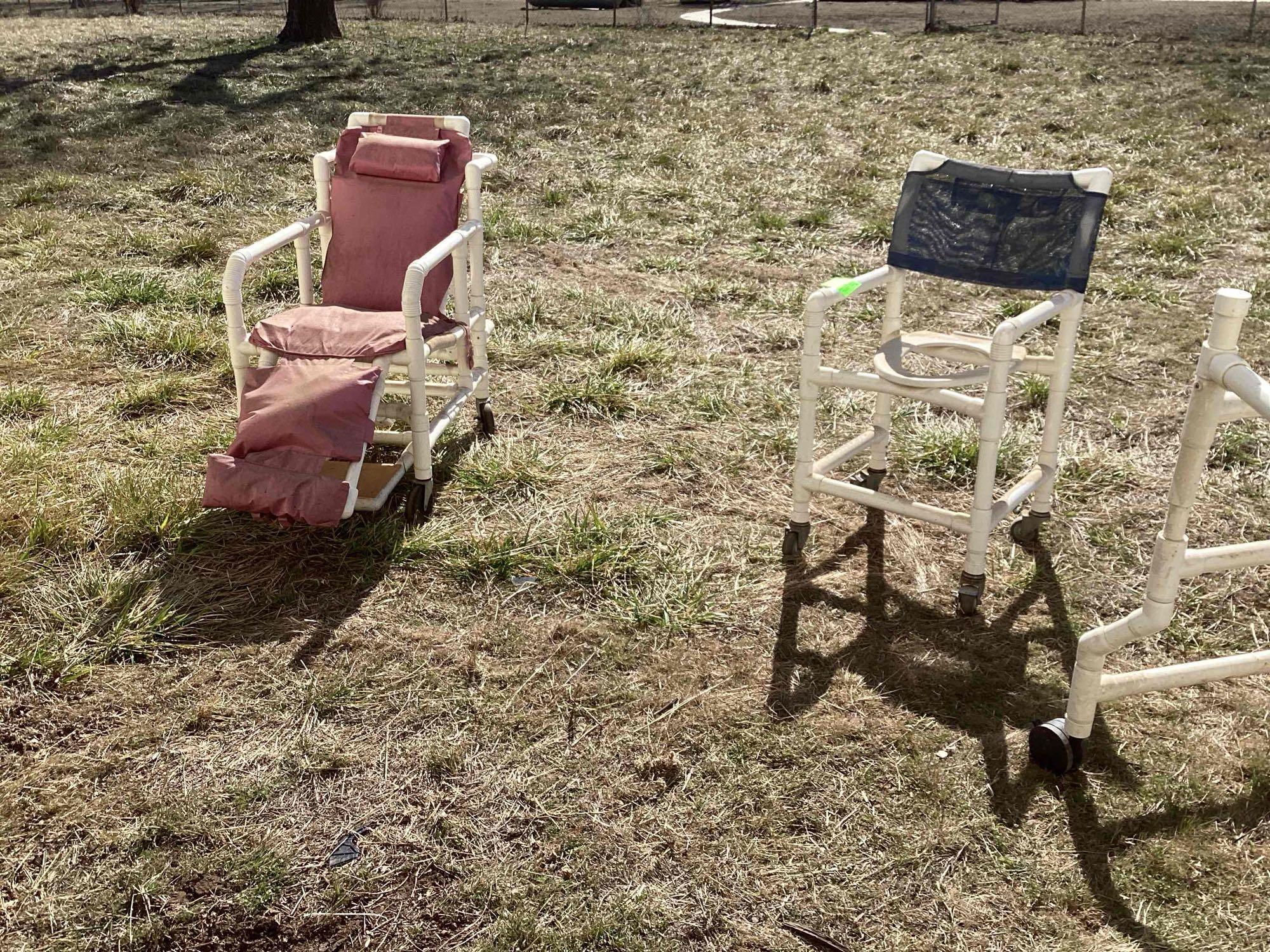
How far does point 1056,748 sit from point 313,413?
2.44 metres

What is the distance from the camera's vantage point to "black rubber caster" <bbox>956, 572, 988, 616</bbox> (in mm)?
3672

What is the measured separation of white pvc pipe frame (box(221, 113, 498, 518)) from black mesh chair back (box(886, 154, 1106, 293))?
5.38 ft

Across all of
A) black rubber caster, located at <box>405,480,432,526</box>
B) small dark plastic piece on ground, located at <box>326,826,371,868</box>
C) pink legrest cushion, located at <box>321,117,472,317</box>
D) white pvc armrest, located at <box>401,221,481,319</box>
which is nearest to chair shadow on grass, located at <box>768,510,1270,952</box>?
small dark plastic piece on ground, located at <box>326,826,371,868</box>

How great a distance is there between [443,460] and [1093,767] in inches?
104

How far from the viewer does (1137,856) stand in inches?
108

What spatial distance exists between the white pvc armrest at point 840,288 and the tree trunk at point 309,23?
13.3 metres

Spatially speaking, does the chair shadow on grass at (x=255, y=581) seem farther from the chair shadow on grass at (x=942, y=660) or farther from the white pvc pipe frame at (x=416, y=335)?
the chair shadow on grass at (x=942, y=660)

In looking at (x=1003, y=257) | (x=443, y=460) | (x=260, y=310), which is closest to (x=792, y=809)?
(x=1003, y=257)

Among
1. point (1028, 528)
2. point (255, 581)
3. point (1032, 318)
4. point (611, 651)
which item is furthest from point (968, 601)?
point (255, 581)

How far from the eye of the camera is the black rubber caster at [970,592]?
3672 mm

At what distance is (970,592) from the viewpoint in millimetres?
3676

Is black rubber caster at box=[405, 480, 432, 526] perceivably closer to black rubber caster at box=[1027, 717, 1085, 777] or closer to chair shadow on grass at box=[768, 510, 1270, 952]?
chair shadow on grass at box=[768, 510, 1270, 952]

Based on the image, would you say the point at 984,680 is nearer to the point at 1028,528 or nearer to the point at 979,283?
the point at 1028,528

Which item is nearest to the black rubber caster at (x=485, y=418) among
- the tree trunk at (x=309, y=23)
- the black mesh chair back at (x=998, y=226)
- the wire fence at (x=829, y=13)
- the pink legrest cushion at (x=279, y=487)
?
the pink legrest cushion at (x=279, y=487)
